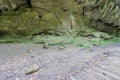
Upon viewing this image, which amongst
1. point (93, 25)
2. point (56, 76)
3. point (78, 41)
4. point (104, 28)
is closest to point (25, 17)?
point (78, 41)

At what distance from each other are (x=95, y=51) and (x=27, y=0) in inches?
161

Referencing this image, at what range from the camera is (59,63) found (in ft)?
21.5

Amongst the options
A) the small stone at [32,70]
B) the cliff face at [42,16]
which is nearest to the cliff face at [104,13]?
the cliff face at [42,16]

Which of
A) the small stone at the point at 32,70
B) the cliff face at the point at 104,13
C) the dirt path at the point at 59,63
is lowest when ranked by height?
the dirt path at the point at 59,63

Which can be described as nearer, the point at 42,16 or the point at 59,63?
the point at 59,63

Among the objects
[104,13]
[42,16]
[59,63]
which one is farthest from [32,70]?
[104,13]

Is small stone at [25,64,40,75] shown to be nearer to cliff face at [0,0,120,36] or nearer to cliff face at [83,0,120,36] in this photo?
cliff face at [0,0,120,36]

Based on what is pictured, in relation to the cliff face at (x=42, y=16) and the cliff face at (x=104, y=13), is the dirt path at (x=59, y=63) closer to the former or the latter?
the cliff face at (x=42, y=16)

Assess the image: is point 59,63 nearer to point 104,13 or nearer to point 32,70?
point 32,70

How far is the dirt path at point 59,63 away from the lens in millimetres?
5488

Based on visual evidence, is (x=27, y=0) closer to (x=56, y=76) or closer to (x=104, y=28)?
(x=104, y=28)

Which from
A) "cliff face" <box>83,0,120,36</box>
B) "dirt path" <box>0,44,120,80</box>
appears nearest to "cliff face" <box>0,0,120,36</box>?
"cliff face" <box>83,0,120,36</box>

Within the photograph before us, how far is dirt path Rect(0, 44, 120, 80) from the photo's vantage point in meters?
5.49

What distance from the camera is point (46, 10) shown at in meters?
9.88
